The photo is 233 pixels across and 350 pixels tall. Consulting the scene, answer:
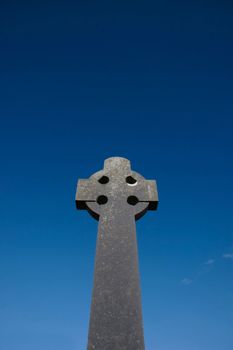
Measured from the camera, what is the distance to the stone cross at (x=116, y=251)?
3545 mm

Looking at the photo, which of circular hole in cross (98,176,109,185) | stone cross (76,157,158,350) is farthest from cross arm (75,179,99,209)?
circular hole in cross (98,176,109,185)

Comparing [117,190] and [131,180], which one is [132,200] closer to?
[117,190]

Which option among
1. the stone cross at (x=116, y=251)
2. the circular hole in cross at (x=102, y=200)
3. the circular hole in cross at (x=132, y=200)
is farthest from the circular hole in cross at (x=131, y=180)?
the circular hole in cross at (x=102, y=200)

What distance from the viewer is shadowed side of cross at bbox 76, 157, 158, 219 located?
16.1 ft

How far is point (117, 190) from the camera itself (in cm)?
501

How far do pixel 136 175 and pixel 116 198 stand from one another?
0.65m

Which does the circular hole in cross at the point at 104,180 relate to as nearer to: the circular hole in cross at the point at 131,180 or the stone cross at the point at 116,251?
the stone cross at the point at 116,251

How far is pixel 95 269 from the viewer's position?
13.4 ft

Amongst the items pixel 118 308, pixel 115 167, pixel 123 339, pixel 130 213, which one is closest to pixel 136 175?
pixel 115 167

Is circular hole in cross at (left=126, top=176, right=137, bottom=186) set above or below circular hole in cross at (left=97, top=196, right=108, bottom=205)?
above

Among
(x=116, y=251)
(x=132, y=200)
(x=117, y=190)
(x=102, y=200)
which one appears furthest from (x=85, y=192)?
(x=116, y=251)

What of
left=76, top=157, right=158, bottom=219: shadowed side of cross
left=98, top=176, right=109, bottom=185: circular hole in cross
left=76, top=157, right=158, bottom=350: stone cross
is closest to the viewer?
left=76, top=157, right=158, bottom=350: stone cross

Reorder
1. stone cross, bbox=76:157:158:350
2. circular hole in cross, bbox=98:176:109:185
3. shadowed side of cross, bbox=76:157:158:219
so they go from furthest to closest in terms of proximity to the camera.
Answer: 1. circular hole in cross, bbox=98:176:109:185
2. shadowed side of cross, bbox=76:157:158:219
3. stone cross, bbox=76:157:158:350

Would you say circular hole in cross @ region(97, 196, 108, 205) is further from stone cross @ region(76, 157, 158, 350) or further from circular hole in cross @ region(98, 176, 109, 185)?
circular hole in cross @ region(98, 176, 109, 185)
